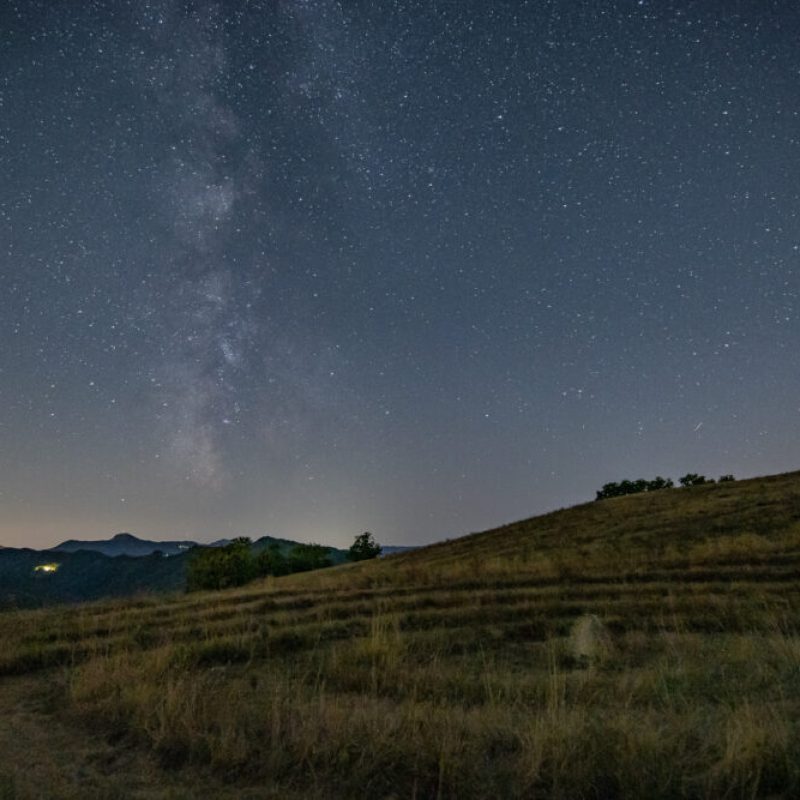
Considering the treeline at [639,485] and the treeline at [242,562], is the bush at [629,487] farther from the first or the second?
the treeline at [242,562]

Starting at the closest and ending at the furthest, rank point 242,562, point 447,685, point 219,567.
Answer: point 447,685 < point 219,567 < point 242,562

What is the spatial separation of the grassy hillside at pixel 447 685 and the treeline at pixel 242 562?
42.1m

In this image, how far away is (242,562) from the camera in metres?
58.2

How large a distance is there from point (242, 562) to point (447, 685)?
55.3 metres

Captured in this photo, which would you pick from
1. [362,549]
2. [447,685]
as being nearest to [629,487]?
[362,549]

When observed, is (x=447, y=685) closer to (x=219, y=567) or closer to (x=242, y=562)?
(x=219, y=567)

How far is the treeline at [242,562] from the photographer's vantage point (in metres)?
55.8

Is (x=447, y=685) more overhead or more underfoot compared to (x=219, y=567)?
more underfoot

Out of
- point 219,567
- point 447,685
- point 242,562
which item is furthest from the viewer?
point 242,562

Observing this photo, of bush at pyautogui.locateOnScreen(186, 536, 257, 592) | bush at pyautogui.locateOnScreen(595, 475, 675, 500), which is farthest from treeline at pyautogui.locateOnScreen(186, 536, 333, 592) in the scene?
bush at pyautogui.locateOnScreen(595, 475, 675, 500)

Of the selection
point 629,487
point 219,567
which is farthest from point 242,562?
point 629,487

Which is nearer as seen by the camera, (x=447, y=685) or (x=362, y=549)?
(x=447, y=685)

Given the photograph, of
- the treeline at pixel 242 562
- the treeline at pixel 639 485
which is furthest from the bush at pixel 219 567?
the treeline at pixel 639 485

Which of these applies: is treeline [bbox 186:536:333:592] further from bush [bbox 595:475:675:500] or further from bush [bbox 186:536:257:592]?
bush [bbox 595:475:675:500]
